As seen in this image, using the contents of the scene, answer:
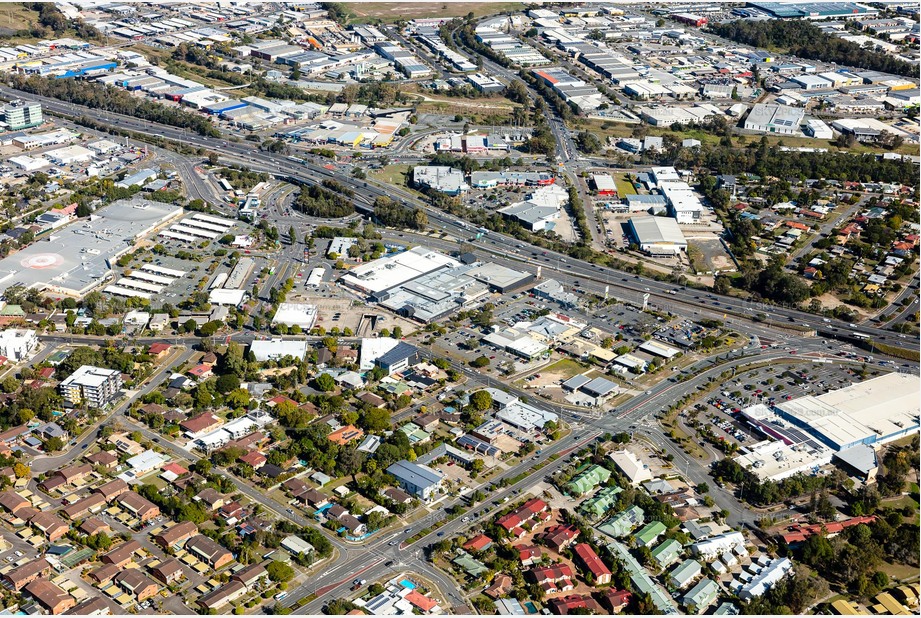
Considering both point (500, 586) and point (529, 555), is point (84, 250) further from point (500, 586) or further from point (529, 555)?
Answer: point (500, 586)

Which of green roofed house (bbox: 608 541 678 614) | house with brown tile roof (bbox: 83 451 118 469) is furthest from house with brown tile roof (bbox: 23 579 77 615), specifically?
green roofed house (bbox: 608 541 678 614)

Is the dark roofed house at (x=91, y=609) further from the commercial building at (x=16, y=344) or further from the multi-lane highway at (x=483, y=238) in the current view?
the multi-lane highway at (x=483, y=238)

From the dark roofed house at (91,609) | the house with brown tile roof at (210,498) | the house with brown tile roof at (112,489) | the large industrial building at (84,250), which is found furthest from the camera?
the large industrial building at (84,250)

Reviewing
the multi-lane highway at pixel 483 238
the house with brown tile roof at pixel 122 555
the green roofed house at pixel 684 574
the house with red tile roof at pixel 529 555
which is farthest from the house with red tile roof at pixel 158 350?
the green roofed house at pixel 684 574

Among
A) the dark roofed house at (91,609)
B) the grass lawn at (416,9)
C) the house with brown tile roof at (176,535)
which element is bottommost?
the dark roofed house at (91,609)

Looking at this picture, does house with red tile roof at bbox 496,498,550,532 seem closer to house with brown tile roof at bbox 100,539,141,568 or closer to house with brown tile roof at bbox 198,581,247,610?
house with brown tile roof at bbox 198,581,247,610

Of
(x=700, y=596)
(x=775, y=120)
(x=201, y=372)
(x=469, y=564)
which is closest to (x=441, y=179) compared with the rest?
(x=201, y=372)
